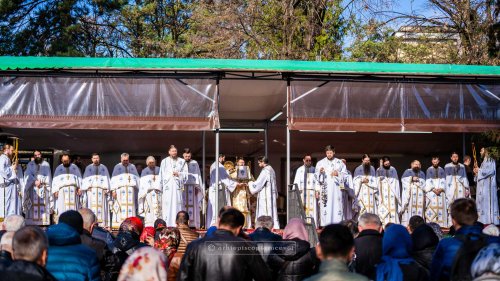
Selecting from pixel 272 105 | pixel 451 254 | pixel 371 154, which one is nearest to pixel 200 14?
pixel 371 154

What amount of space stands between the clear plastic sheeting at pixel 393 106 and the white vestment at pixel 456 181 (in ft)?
8.12

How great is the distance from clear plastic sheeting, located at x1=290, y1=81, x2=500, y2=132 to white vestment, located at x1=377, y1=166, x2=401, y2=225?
2.74 meters

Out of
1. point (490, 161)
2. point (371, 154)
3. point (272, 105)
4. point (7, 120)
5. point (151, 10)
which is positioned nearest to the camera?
point (7, 120)

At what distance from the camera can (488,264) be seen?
4785mm

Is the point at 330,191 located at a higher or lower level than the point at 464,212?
higher

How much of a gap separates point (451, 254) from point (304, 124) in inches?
393

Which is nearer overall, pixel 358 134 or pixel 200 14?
pixel 358 134

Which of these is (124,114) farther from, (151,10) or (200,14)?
(151,10)

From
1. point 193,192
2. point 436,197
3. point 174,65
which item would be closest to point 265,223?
point 174,65

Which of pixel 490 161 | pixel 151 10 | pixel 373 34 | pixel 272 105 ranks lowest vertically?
pixel 490 161

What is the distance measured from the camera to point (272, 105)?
19.8m

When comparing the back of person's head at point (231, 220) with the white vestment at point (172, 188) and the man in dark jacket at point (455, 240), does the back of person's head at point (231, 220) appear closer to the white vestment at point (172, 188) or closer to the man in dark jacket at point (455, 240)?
the man in dark jacket at point (455, 240)

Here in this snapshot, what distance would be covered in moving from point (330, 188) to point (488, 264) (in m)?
13.2

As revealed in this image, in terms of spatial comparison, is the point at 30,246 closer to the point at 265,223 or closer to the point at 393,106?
the point at 265,223
